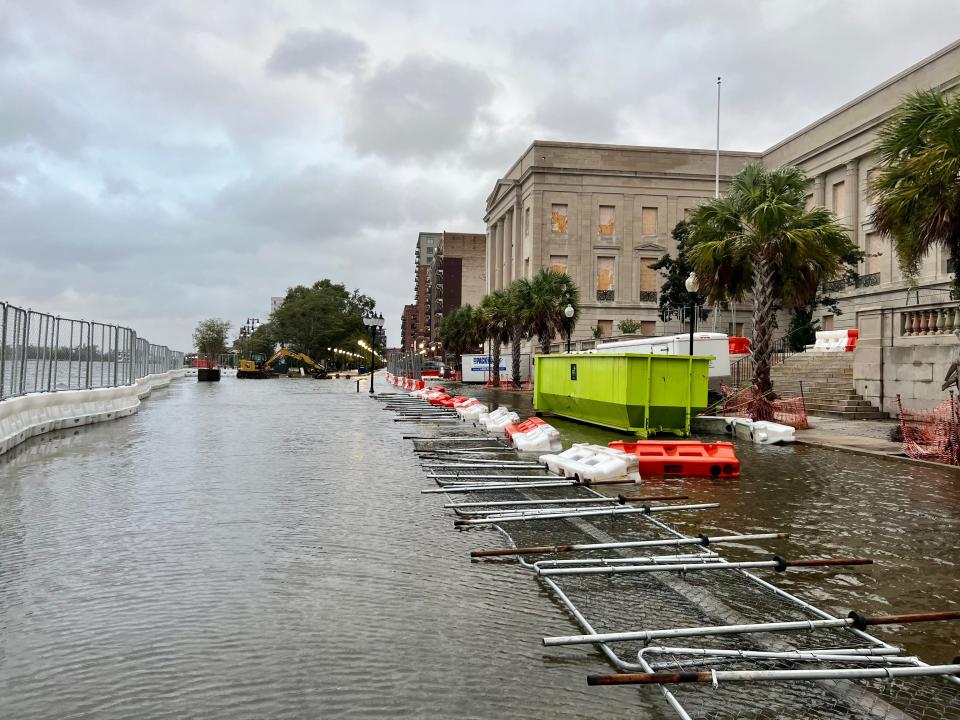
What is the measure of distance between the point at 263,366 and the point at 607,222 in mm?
40500

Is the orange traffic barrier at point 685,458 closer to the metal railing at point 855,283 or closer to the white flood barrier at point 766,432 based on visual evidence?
the white flood barrier at point 766,432

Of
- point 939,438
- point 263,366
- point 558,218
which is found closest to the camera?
point 939,438

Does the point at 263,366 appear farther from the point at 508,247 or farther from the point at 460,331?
the point at 508,247

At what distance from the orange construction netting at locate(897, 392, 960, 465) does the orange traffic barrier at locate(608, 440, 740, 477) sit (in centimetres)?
437

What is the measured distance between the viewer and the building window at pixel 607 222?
69.6m

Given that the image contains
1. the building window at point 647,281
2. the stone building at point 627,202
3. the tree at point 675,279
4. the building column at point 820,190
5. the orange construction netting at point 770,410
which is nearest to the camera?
the orange construction netting at point 770,410

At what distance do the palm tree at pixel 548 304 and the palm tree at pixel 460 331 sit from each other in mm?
26373

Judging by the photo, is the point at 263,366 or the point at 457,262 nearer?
the point at 263,366

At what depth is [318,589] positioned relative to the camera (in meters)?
5.67

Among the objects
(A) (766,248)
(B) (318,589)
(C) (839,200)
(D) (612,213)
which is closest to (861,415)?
(A) (766,248)

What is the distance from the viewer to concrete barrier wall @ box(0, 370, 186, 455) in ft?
47.8

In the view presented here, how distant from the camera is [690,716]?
3.64 m

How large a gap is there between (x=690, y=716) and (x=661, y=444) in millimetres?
9458

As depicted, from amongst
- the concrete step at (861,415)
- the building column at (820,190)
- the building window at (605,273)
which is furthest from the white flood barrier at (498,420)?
the building window at (605,273)
